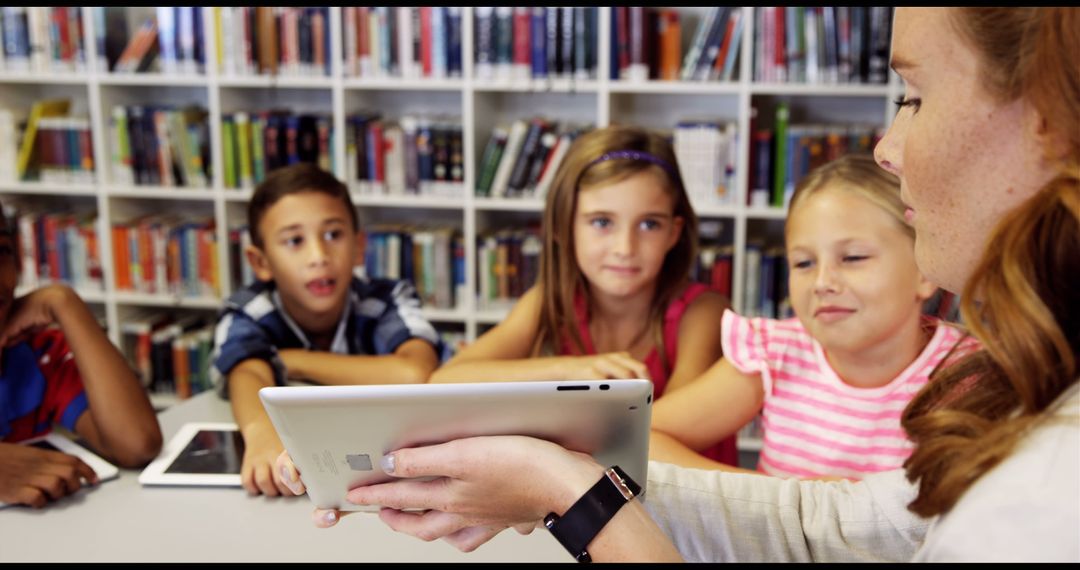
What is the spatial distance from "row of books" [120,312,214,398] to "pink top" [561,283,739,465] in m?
2.22

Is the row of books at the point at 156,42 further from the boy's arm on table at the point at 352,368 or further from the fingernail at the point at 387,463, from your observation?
the fingernail at the point at 387,463

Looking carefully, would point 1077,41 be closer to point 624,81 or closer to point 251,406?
point 251,406

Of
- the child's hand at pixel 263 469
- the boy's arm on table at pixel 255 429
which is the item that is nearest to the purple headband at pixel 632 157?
the boy's arm on table at pixel 255 429

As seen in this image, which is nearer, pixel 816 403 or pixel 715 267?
pixel 816 403

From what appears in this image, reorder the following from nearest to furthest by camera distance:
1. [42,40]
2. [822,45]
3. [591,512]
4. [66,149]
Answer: [591,512]
[822,45]
[42,40]
[66,149]

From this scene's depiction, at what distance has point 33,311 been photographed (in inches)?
66.6

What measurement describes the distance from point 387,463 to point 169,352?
3.18 m

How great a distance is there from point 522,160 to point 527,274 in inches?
16.4

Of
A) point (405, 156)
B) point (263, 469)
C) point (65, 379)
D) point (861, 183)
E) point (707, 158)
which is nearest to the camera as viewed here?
point (263, 469)

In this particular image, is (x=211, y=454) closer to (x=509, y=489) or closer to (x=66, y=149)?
(x=509, y=489)

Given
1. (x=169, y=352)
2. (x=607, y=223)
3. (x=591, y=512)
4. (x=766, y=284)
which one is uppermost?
(x=607, y=223)

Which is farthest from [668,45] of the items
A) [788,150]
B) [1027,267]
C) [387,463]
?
[1027,267]

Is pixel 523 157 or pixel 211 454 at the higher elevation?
pixel 523 157

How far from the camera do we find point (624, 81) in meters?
3.36
